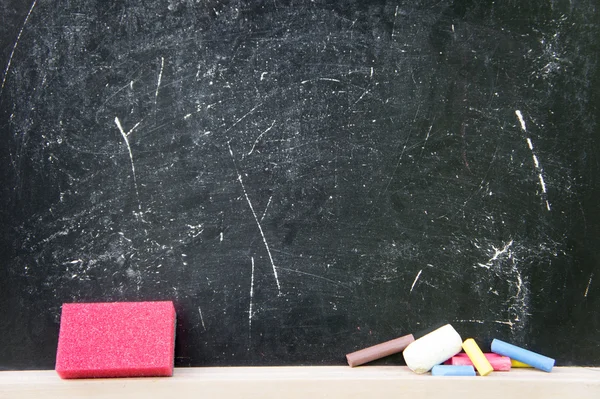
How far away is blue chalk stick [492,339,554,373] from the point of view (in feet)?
4.36

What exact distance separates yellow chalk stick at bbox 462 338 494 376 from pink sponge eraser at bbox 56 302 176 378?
652 millimetres

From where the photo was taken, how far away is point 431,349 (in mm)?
1312

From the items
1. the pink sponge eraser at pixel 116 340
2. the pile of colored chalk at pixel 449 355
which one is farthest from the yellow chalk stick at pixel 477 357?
the pink sponge eraser at pixel 116 340

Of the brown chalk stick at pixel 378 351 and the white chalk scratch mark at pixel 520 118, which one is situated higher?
the white chalk scratch mark at pixel 520 118

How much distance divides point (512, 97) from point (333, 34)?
0.43 metres

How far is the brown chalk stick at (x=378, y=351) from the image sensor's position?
1327mm

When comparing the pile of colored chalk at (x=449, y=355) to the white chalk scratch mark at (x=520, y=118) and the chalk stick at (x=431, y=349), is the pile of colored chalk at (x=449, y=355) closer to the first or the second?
the chalk stick at (x=431, y=349)

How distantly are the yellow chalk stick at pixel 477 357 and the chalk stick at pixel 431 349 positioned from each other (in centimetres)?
2

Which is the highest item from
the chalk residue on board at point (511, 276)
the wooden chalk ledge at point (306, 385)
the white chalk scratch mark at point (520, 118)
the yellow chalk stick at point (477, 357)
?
the white chalk scratch mark at point (520, 118)

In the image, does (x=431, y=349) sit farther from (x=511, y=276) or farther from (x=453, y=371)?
(x=511, y=276)

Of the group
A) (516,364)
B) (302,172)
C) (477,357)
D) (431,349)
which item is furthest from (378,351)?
(302,172)

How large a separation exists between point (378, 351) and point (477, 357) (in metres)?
0.22

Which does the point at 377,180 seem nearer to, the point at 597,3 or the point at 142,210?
the point at 142,210

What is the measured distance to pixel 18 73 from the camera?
132cm
